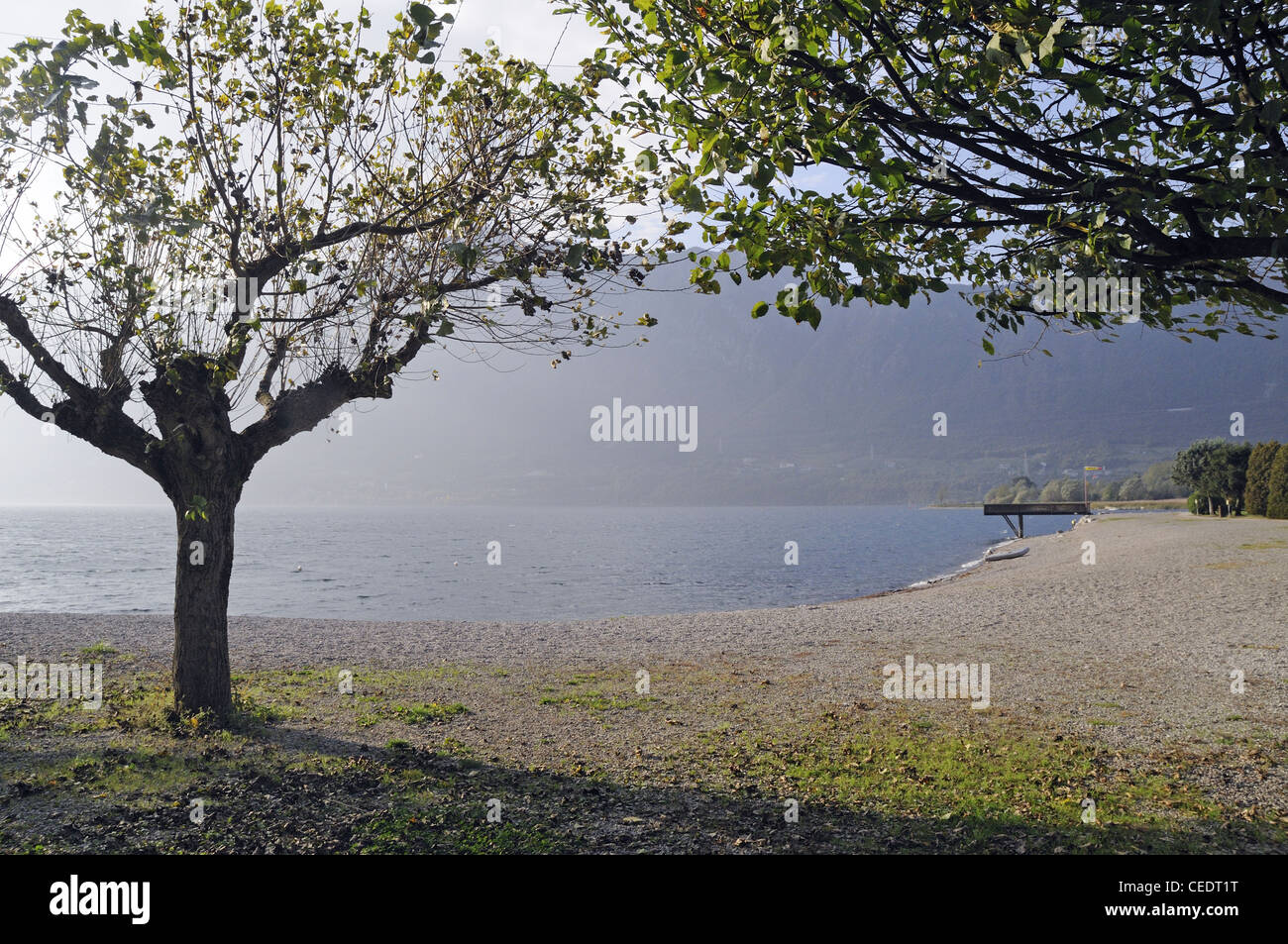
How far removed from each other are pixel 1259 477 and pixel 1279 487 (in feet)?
16.4

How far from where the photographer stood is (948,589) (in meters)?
33.9

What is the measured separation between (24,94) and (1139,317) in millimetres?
12928

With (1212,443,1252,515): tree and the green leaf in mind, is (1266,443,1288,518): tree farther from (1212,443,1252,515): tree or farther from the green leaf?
the green leaf

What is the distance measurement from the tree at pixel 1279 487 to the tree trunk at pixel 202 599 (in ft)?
196

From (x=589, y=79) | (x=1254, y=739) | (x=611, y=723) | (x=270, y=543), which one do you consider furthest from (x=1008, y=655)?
(x=270, y=543)

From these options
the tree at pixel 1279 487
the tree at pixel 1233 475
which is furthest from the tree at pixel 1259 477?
the tree at pixel 1279 487

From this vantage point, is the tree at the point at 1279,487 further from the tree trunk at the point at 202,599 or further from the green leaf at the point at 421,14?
the tree trunk at the point at 202,599

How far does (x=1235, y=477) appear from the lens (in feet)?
189

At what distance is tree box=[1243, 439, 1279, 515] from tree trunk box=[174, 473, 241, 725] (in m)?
62.9

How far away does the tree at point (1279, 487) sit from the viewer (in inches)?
1908

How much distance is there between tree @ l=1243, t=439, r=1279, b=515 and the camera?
52.7 m

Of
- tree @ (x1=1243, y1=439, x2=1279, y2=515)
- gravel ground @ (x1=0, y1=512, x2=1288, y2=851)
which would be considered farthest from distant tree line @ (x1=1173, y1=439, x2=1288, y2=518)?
gravel ground @ (x1=0, y1=512, x2=1288, y2=851)

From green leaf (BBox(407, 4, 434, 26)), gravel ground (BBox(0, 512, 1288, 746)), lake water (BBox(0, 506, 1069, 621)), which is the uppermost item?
green leaf (BBox(407, 4, 434, 26))

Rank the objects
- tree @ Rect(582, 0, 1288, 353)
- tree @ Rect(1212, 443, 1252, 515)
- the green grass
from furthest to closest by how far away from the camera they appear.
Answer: tree @ Rect(1212, 443, 1252, 515) → the green grass → tree @ Rect(582, 0, 1288, 353)
